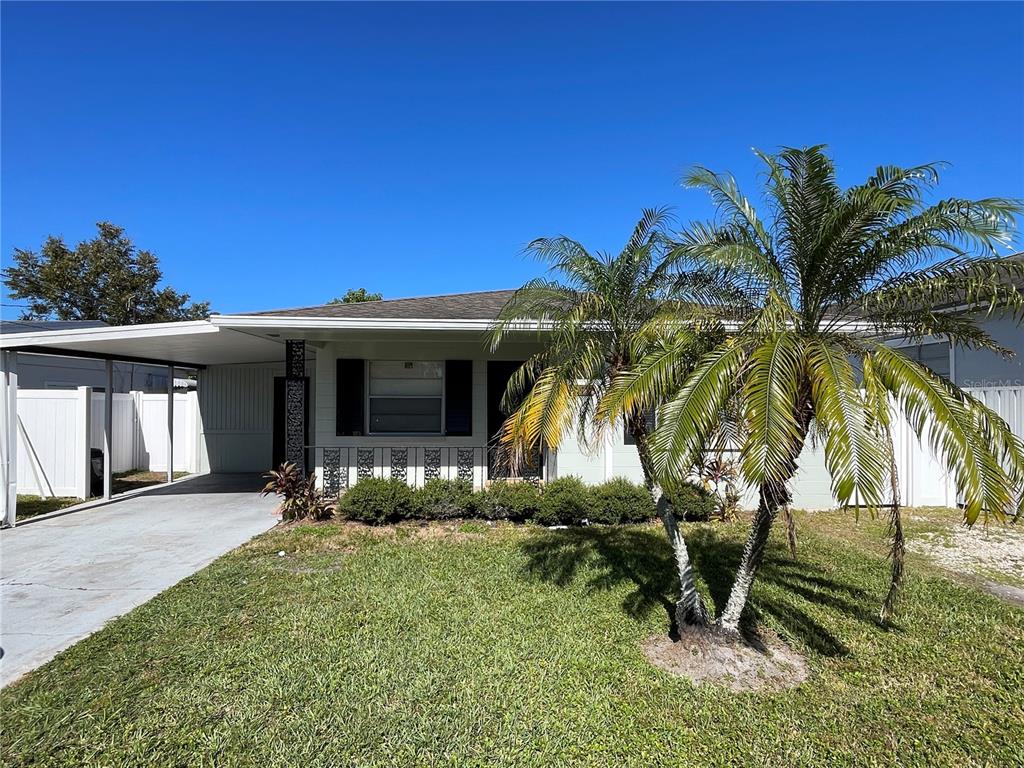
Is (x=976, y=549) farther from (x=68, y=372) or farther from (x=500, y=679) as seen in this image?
(x=68, y=372)

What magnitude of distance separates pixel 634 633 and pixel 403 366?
6.33 m

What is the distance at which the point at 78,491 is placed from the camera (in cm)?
961

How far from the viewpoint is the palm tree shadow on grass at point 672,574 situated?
14.6 feet

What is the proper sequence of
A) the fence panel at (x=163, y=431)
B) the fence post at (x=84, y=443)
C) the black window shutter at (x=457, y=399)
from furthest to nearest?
the fence panel at (x=163, y=431), the fence post at (x=84, y=443), the black window shutter at (x=457, y=399)

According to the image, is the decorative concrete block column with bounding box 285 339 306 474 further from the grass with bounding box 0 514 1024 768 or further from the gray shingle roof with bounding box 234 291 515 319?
the grass with bounding box 0 514 1024 768

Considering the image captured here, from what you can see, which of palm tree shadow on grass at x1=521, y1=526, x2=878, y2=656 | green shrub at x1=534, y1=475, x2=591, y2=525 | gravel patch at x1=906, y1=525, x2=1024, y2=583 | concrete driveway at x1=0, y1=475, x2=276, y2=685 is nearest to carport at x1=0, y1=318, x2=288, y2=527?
concrete driveway at x1=0, y1=475, x2=276, y2=685

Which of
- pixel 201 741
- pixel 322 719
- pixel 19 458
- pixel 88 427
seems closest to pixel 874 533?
pixel 322 719

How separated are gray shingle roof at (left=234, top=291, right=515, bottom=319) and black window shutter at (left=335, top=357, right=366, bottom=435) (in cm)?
108

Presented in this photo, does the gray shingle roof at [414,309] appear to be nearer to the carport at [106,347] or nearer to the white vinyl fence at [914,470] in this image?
the carport at [106,347]

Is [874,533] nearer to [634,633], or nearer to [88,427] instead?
[634,633]

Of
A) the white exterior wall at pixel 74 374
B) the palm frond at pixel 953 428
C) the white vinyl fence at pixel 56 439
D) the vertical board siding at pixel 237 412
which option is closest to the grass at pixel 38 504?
the white vinyl fence at pixel 56 439

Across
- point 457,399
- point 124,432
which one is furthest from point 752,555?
point 124,432

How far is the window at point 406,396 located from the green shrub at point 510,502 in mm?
1795

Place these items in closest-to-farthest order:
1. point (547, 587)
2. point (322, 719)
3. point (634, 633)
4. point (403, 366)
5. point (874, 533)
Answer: point (322, 719) < point (634, 633) < point (547, 587) < point (874, 533) < point (403, 366)
